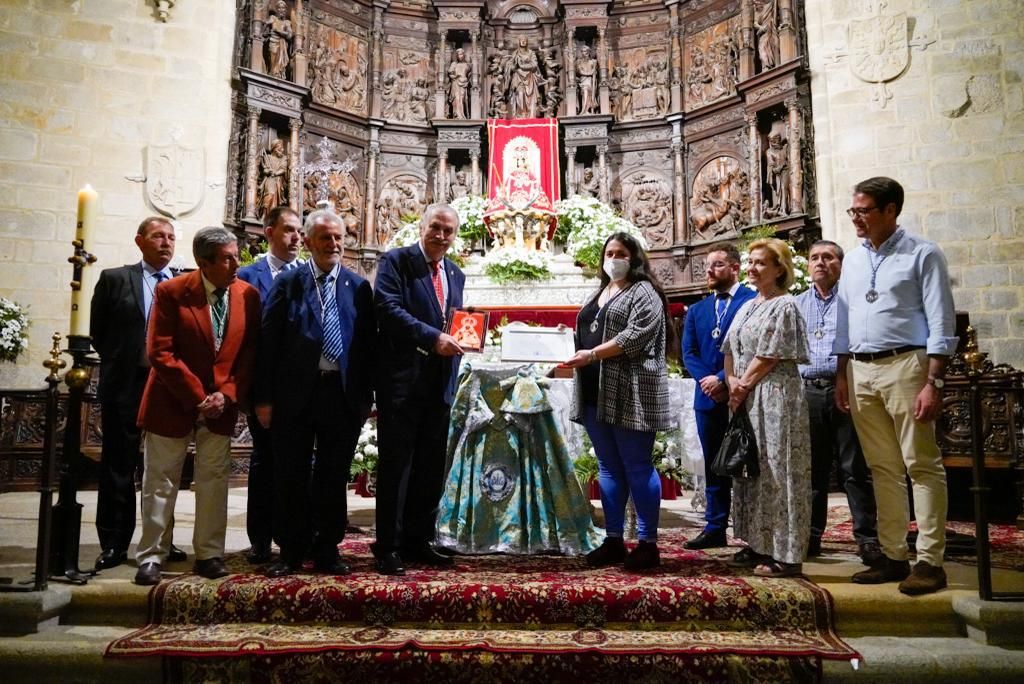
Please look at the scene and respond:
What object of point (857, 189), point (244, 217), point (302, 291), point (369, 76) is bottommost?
point (302, 291)

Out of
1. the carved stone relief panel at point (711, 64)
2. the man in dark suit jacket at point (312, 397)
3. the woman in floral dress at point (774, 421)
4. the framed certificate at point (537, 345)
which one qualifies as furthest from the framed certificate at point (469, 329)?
the carved stone relief panel at point (711, 64)

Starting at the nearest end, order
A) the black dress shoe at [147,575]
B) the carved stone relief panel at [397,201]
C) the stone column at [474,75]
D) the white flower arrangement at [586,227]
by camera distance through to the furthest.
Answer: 1. the black dress shoe at [147,575]
2. the white flower arrangement at [586,227]
3. the carved stone relief panel at [397,201]
4. the stone column at [474,75]

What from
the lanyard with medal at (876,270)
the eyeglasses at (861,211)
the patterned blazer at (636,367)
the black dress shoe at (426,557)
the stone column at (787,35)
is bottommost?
the black dress shoe at (426,557)

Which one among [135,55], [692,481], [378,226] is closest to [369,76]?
[378,226]

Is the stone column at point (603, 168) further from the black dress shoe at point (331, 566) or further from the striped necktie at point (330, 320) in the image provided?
the black dress shoe at point (331, 566)

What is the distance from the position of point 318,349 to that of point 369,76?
342 inches

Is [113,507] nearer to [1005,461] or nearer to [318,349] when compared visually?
[318,349]

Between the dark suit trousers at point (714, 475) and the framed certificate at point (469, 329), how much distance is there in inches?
61.8

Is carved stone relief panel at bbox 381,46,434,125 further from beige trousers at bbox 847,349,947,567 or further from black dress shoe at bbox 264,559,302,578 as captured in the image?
beige trousers at bbox 847,349,947,567

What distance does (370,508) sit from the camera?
556 cm

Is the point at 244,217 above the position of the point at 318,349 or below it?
above

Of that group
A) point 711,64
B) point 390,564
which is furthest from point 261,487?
point 711,64

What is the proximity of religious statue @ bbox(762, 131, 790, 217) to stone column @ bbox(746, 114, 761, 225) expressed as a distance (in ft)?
0.38

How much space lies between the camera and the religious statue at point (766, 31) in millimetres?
9211
